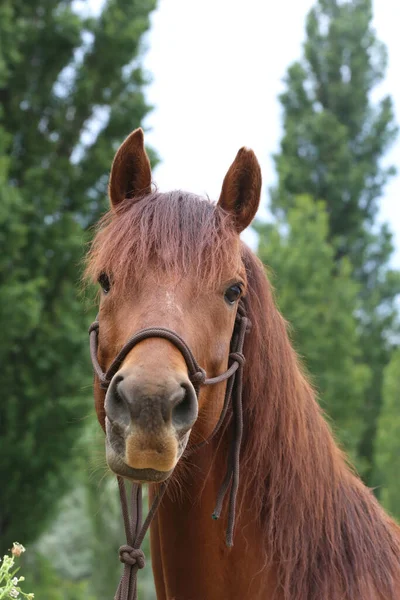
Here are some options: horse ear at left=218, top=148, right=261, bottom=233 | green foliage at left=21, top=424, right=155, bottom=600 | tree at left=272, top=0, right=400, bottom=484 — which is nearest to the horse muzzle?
horse ear at left=218, top=148, right=261, bottom=233

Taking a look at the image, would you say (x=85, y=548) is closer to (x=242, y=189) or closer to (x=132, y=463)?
(x=242, y=189)

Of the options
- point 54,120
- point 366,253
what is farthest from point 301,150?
point 54,120

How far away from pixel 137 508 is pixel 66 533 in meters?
16.8

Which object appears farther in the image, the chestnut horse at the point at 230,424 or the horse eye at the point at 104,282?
the horse eye at the point at 104,282

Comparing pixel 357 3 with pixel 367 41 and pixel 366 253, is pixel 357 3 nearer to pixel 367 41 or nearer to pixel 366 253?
pixel 367 41

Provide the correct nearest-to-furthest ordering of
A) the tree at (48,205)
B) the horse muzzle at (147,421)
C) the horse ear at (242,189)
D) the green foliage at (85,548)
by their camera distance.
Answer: the horse muzzle at (147,421)
the horse ear at (242,189)
the tree at (48,205)
the green foliage at (85,548)

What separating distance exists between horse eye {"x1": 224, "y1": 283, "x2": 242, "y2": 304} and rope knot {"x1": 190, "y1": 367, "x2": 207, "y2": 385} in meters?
0.32

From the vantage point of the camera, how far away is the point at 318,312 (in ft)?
44.5

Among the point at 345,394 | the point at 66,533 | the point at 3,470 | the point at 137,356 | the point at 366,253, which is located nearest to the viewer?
the point at 137,356

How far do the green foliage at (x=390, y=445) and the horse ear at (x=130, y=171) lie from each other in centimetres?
1088

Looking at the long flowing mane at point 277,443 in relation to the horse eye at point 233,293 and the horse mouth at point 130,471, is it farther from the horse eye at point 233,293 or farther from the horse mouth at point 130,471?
the horse mouth at point 130,471

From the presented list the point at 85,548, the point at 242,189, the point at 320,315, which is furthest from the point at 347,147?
the point at 242,189

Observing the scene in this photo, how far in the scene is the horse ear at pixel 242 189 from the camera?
2.74 m

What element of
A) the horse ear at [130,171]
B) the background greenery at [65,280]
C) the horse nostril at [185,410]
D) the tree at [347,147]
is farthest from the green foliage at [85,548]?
the tree at [347,147]
